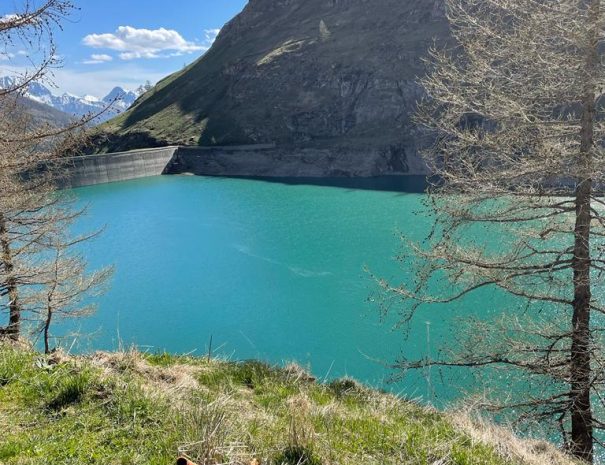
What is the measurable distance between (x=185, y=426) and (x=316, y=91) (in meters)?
88.7

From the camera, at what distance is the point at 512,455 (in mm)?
4047

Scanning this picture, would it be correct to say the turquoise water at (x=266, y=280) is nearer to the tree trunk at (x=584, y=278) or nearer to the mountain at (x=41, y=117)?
the tree trunk at (x=584, y=278)

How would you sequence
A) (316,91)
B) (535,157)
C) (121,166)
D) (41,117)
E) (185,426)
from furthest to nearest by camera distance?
(316,91)
(121,166)
(41,117)
(535,157)
(185,426)

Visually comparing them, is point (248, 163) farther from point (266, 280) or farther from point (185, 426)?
point (185, 426)

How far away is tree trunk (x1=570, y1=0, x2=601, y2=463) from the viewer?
638 cm

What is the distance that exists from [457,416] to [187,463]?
3921mm

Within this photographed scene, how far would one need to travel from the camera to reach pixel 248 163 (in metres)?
78.7

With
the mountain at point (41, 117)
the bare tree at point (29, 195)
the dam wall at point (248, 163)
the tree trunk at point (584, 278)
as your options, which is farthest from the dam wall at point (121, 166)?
the tree trunk at point (584, 278)

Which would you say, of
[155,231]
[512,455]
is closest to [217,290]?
[155,231]

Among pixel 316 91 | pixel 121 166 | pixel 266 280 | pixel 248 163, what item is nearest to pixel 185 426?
pixel 266 280

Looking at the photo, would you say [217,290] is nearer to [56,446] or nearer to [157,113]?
[56,446]

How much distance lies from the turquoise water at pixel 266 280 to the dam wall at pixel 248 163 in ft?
45.2

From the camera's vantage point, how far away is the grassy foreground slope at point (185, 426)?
3.29m

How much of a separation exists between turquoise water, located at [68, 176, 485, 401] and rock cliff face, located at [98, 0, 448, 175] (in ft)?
78.5
